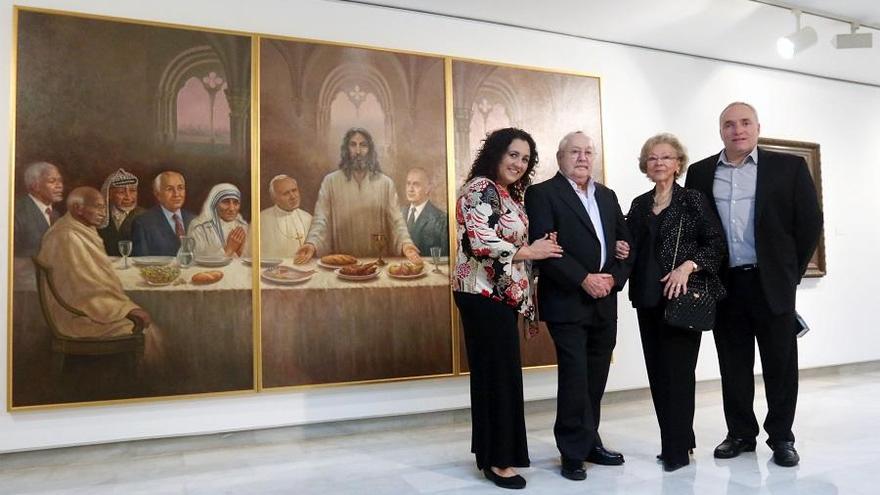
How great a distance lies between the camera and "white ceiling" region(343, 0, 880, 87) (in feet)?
13.9

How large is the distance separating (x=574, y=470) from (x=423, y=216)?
6.20ft

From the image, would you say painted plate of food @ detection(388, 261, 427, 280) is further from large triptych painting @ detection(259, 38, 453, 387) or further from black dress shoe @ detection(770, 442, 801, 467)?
Result: black dress shoe @ detection(770, 442, 801, 467)

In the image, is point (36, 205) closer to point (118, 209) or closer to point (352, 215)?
point (118, 209)

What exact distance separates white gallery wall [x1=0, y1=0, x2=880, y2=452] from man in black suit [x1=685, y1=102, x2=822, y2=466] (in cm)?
67

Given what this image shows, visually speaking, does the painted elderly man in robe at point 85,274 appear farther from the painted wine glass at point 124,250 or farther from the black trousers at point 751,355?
the black trousers at point 751,355

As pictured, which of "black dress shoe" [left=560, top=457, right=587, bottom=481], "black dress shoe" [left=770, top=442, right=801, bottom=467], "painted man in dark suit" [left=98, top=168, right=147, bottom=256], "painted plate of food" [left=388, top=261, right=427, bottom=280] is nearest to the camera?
"black dress shoe" [left=560, top=457, right=587, bottom=481]

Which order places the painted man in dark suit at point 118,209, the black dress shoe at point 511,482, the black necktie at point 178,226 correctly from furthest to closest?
the black necktie at point 178,226, the painted man in dark suit at point 118,209, the black dress shoe at point 511,482

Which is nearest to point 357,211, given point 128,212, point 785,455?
point 128,212

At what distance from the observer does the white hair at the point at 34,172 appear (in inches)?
129

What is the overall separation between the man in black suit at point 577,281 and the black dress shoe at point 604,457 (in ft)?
0.31

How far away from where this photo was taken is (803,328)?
3.05 m

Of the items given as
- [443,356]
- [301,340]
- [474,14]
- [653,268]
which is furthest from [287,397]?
[474,14]

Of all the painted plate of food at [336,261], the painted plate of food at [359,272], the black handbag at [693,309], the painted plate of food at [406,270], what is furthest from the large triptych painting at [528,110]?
the black handbag at [693,309]

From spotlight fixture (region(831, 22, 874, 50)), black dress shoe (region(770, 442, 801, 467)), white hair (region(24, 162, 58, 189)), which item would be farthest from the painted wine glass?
spotlight fixture (region(831, 22, 874, 50))
